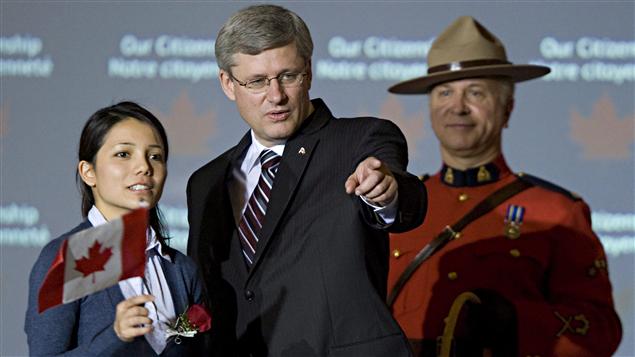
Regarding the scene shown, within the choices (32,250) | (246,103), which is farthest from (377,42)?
(246,103)

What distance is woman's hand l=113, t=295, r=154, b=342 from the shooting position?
189cm

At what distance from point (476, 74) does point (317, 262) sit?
120 cm

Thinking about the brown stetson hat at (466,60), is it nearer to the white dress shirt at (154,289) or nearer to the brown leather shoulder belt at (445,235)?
the brown leather shoulder belt at (445,235)

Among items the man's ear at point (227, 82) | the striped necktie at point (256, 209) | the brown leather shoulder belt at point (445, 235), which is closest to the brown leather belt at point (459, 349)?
the brown leather shoulder belt at point (445, 235)

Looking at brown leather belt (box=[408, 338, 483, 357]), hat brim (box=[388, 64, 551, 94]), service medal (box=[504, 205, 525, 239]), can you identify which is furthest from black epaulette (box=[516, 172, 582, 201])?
brown leather belt (box=[408, 338, 483, 357])

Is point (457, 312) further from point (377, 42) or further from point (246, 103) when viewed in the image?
point (377, 42)

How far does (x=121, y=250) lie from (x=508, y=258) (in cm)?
137

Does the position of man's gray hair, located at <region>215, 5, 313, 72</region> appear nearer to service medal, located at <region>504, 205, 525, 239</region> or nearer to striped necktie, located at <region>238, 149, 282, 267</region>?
striped necktie, located at <region>238, 149, 282, 267</region>

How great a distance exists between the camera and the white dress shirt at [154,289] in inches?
81.1

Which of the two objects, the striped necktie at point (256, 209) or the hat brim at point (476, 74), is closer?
the striped necktie at point (256, 209)

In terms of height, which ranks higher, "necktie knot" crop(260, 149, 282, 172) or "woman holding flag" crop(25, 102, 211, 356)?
"necktie knot" crop(260, 149, 282, 172)

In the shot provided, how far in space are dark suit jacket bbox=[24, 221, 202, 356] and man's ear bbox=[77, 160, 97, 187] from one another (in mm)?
154

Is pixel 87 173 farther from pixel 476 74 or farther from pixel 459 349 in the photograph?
pixel 476 74

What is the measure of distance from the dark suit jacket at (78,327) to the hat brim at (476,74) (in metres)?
1.39
